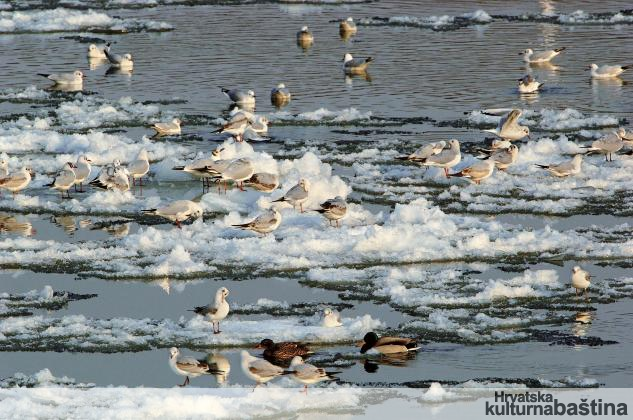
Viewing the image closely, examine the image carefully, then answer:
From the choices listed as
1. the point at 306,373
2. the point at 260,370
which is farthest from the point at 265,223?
the point at 306,373

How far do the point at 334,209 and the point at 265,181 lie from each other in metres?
1.99

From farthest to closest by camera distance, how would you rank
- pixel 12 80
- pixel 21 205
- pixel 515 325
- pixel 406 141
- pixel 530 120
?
1. pixel 12 80
2. pixel 530 120
3. pixel 406 141
4. pixel 21 205
5. pixel 515 325

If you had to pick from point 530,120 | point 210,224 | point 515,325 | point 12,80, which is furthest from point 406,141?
point 12,80

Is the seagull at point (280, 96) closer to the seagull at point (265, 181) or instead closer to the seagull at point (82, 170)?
the seagull at point (82, 170)

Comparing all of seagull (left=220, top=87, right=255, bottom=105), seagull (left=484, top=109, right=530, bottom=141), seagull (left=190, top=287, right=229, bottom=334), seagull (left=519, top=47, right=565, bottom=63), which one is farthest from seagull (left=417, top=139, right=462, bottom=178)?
seagull (left=519, top=47, right=565, bottom=63)

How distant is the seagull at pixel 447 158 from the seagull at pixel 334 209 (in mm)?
3283

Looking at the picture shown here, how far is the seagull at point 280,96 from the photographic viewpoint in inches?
1088

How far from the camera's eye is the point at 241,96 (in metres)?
27.2

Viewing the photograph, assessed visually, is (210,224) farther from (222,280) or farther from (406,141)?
(406,141)

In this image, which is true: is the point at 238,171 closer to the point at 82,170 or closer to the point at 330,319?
the point at 82,170

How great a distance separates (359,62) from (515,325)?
A: 710 inches

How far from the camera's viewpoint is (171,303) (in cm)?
1523

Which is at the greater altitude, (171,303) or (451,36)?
(451,36)

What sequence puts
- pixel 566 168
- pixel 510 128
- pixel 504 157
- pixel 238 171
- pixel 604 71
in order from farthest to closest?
pixel 604 71
pixel 510 128
pixel 504 157
pixel 566 168
pixel 238 171
